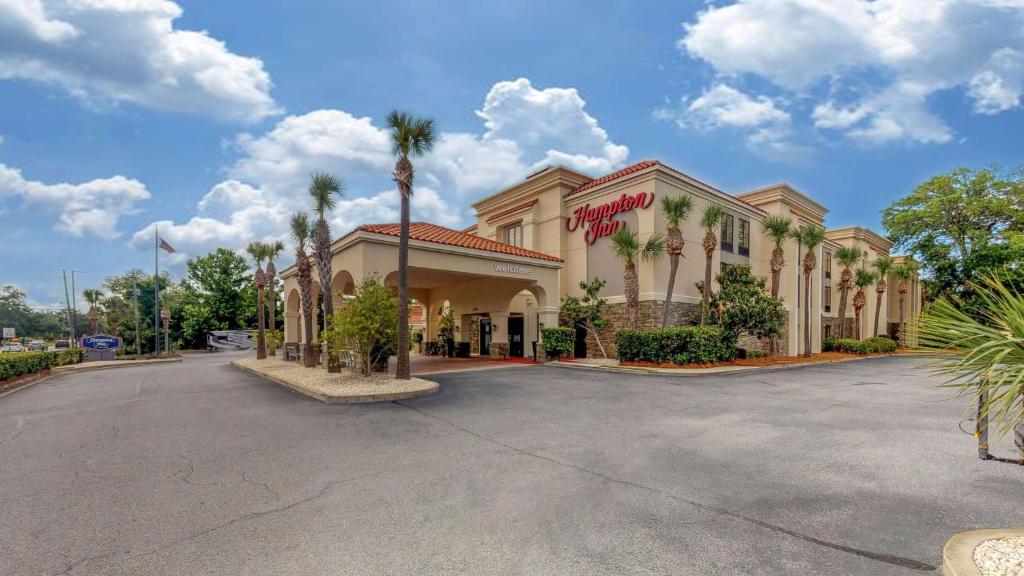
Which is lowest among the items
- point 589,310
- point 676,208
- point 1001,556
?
point 1001,556

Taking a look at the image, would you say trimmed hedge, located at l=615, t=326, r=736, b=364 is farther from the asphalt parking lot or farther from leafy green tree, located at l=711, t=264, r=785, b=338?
the asphalt parking lot

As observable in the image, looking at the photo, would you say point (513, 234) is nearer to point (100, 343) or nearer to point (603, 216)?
point (603, 216)

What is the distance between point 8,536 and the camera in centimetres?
408

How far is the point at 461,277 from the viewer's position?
23359 millimetres

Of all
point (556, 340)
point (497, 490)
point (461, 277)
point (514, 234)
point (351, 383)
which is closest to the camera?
point (497, 490)

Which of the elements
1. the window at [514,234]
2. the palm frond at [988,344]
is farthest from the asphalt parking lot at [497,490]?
the window at [514,234]

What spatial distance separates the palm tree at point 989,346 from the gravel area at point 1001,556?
75 centimetres

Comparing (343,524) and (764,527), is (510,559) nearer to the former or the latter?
(343,524)

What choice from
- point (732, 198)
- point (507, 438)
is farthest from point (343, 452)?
point (732, 198)

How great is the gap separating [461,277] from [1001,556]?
69.7 feet

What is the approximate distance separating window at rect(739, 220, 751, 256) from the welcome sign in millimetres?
8308

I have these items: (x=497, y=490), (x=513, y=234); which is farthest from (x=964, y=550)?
(x=513, y=234)

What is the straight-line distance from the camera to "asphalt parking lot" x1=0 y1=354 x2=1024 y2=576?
363 cm

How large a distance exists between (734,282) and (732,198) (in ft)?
19.0
